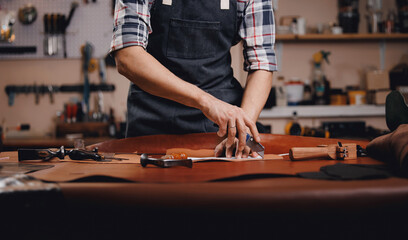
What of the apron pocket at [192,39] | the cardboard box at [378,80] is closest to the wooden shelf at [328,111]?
the cardboard box at [378,80]

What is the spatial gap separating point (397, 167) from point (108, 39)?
128 inches

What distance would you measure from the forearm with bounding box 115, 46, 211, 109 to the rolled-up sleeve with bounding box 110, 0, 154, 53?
0.08 ft

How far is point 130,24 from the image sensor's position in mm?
1138

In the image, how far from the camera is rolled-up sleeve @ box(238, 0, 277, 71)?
1.45m

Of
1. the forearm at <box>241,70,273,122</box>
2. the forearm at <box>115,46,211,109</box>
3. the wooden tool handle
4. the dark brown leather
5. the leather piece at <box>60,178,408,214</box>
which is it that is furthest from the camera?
the forearm at <box>241,70,273,122</box>

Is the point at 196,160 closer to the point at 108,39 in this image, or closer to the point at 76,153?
the point at 76,153

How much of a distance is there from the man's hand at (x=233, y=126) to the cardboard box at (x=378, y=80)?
110 inches

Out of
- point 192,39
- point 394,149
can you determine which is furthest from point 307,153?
point 192,39

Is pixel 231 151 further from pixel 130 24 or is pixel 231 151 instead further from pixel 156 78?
pixel 130 24

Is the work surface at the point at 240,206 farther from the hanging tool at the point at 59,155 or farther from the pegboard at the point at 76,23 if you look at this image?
the pegboard at the point at 76,23

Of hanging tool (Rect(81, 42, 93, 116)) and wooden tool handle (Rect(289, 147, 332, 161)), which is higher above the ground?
hanging tool (Rect(81, 42, 93, 116))

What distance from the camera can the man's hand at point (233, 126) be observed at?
919 mm

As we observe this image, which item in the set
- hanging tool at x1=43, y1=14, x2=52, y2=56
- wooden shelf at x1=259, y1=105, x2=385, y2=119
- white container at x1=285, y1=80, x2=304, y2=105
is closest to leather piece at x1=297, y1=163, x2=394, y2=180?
wooden shelf at x1=259, y1=105, x2=385, y2=119

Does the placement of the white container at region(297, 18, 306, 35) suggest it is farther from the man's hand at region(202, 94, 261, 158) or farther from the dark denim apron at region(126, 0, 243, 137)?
the man's hand at region(202, 94, 261, 158)
